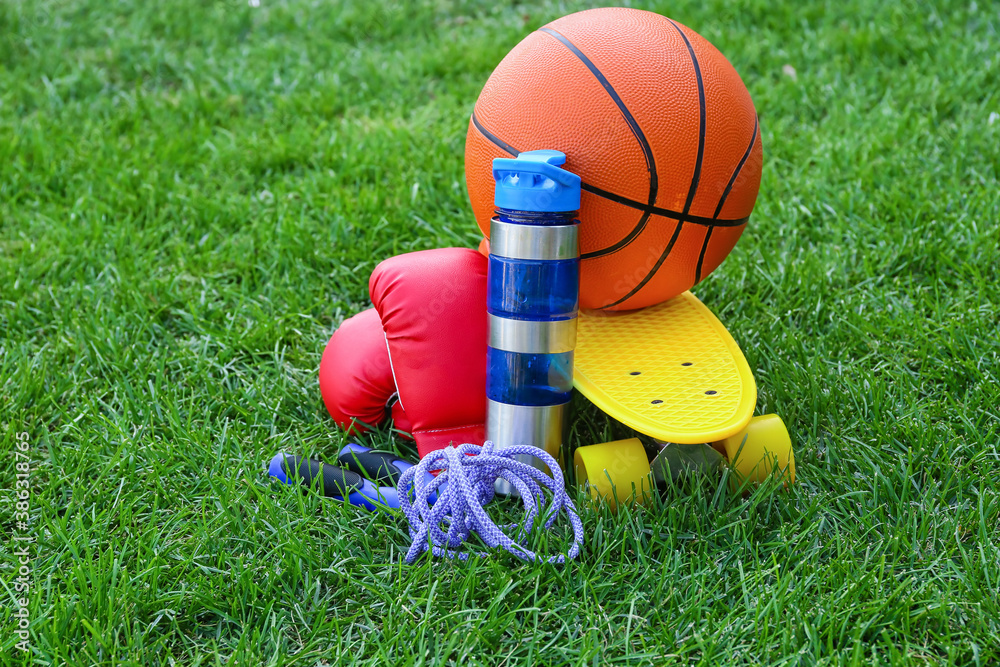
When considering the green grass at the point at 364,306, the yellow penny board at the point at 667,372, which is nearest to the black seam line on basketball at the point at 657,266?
the yellow penny board at the point at 667,372

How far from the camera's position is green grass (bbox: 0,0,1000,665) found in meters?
1.70

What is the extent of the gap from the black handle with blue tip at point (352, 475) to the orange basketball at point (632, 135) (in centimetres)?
65

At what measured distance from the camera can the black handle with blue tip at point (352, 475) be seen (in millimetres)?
2023

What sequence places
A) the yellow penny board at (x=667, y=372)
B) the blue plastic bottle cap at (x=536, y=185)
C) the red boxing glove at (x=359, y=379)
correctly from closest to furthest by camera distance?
1. the blue plastic bottle cap at (x=536, y=185)
2. the yellow penny board at (x=667, y=372)
3. the red boxing glove at (x=359, y=379)

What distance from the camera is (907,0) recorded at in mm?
4793

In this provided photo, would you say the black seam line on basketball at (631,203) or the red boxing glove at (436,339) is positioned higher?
the black seam line on basketball at (631,203)

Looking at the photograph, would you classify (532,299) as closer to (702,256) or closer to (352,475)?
(702,256)

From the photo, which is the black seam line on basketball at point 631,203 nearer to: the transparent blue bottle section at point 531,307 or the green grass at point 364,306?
the transparent blue bottle section at point 531,307

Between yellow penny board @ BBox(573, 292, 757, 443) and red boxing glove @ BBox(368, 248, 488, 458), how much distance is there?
26 centimetres

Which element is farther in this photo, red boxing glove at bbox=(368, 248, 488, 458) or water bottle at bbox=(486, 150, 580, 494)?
red boxing glove at bbox=(368, 248, 488, 458)

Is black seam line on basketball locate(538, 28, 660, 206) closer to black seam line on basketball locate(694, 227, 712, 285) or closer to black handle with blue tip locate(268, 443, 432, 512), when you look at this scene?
black seam line on basketball locate(694, 227, 712, 285)

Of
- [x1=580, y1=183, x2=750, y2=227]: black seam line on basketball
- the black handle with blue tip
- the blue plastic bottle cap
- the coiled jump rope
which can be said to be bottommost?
the black handle with blue tip

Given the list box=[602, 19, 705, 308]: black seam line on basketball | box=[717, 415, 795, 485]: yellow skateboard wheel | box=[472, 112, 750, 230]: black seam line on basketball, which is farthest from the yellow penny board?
box=[472, 112, 750, 230]: black seam line on basketball

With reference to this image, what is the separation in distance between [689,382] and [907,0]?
3.85m
